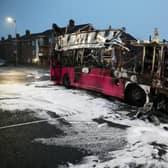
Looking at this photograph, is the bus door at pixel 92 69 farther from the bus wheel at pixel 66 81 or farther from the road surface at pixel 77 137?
the bus wheel at pixel 66 81

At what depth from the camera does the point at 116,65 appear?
9570 millimetres

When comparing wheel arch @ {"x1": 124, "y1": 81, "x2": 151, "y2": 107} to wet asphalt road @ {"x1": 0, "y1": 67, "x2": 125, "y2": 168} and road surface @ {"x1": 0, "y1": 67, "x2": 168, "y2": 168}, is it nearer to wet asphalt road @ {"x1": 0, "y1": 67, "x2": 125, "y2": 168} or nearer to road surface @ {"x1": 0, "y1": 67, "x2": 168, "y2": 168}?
road surface @ {"x1": 0, "y1": 67, "x2": 168, "y2": 168}

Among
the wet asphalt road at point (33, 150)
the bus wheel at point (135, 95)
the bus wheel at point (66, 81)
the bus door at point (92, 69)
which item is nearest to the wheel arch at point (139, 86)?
the bus wheel at point (135, 95)

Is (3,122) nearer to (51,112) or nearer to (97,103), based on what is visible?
(51,112)

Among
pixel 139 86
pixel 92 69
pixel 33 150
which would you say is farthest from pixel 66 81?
pixel 33 150

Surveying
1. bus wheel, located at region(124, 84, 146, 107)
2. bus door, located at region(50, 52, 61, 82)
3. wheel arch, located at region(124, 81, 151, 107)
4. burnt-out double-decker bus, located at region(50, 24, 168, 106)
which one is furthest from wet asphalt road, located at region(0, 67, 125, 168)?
bus door, located at region(50, 52, 61, 82)

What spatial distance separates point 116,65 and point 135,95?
1574 millimetres

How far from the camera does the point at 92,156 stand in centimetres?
464

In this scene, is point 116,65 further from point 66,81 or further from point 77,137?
point 66,81

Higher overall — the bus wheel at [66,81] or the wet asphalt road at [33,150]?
the bus wheel at [66,81]

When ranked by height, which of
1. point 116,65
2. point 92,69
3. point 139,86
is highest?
point 116,65

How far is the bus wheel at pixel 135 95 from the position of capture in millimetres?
8988

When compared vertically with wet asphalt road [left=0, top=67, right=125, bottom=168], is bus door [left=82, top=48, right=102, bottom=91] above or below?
above

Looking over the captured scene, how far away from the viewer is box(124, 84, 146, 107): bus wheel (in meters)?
8.99
